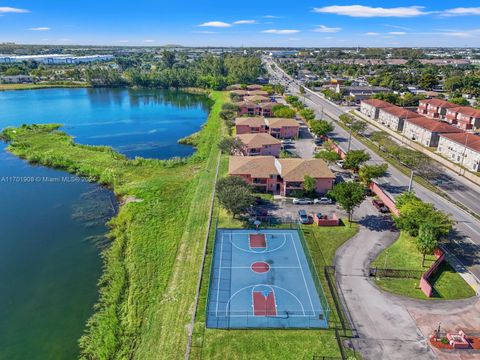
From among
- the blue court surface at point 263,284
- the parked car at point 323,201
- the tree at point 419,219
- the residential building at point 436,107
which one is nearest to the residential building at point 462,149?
the tree at point 419,219

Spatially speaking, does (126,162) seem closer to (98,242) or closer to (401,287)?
(98,242)

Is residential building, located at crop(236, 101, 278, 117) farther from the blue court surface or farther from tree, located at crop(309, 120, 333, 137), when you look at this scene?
the blue court surface

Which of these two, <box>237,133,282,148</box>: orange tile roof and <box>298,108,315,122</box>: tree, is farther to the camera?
<box>298,108,315,122</box>: tree

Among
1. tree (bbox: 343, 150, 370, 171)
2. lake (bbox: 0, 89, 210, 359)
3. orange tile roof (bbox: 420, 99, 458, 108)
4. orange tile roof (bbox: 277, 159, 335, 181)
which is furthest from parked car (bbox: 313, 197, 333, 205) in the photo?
orange tile roof (bbox: 420, 99, 458, 108)

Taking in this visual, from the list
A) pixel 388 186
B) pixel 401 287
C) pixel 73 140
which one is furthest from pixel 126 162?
pixel 401 287

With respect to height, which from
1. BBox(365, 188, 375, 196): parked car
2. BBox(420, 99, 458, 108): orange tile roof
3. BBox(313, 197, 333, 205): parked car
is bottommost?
BBox(313, 197, 333, 205): parked car

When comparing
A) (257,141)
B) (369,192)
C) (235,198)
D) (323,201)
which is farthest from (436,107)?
(235,198)
